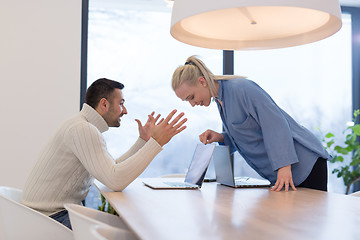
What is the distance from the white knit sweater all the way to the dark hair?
0.13 m

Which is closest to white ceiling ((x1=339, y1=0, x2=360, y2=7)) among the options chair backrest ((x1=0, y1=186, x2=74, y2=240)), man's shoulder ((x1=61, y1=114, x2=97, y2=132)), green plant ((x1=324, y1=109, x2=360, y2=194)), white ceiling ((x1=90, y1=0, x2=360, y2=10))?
green plant ((x1=324, y1=109, x2=360, y2=194))

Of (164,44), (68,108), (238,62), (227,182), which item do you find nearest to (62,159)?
(227,182)

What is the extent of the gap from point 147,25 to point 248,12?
2.64m

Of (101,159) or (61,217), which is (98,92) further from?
(61,217)

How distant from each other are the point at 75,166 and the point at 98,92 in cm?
46

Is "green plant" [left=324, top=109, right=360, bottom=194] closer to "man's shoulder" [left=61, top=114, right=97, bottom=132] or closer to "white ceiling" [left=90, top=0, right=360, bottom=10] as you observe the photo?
"white ceiling" [left=90, top=0, right=360, bottom=10]

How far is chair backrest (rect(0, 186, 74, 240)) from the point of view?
1.56 m

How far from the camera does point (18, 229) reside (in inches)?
63.4

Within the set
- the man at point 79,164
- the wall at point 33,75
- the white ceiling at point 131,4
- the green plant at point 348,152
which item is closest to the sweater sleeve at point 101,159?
the man at point 79,164

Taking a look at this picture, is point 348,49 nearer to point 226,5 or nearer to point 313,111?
point 313,111

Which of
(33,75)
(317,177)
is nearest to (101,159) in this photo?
(317,177)

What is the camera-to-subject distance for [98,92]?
2.24m

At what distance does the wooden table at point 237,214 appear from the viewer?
39.6 inches

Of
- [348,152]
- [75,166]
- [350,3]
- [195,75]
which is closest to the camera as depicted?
[75,166]
